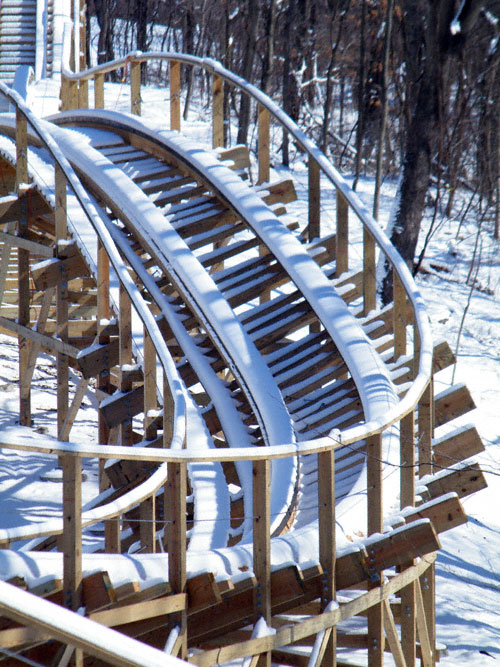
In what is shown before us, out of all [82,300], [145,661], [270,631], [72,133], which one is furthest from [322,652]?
[72,133]

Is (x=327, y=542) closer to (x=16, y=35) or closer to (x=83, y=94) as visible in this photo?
(x=83, y=94)

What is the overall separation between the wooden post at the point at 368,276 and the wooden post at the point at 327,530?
3.71 m

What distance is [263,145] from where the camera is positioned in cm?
974

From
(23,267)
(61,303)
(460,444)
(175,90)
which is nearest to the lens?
(460,444)

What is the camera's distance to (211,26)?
32.8 m

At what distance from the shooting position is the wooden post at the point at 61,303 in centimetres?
832

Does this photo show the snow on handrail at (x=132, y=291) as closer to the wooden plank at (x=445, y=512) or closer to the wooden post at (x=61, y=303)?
the wooden post at (x=61, y=303)

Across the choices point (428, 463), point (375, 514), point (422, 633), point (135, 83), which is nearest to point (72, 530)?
point (375, 514)

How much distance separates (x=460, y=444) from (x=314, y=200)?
11.9 feet

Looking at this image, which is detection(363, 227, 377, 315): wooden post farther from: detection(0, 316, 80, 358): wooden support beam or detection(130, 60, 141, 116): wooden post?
detection(130, 60, 141, 116): wooden post

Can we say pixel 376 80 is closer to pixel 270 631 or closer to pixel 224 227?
pixel 224 227

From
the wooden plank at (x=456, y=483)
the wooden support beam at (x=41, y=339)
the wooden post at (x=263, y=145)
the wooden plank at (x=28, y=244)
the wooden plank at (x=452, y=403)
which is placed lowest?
the wooden support beam at (x=41, y=339)

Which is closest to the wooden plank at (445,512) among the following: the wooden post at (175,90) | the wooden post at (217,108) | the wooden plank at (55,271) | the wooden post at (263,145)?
the wooden plank at (55,271)

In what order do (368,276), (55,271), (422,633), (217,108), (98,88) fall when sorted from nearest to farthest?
1. (422,633)
2. (368,276)
3. (55,271)
4. (217,108)
5. (98,88)
